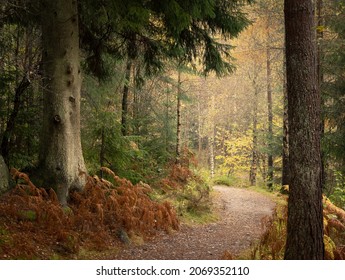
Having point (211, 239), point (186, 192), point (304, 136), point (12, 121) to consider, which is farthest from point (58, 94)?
point (186, 192)

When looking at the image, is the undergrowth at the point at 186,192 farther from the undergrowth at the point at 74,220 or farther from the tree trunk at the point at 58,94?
the tree trunk at the point at 58,94

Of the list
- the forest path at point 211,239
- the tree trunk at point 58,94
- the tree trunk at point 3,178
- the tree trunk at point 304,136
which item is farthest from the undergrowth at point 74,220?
the tree trunk at point 304,136

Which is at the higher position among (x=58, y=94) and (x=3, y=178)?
(x=58, y=94)

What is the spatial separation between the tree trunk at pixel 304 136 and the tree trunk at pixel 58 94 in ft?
16.0

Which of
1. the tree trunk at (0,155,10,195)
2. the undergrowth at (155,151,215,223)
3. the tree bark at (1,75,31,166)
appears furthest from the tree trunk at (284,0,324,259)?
the tree bark at (1,75,31,166)

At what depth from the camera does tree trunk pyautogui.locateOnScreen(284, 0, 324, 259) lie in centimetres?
452

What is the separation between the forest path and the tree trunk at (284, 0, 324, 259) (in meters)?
2.14

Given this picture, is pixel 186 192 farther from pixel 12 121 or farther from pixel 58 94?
pixel 12 121

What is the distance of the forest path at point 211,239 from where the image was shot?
20.8 feet

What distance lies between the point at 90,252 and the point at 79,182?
2061 mm

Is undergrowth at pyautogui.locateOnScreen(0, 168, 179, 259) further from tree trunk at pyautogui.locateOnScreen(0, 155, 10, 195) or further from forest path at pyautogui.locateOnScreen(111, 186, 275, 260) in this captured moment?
forest path at pyautogui.locateOnScreen(111, 186, 275, 260)

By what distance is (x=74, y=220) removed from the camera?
640 centimetres

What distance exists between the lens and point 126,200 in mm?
7617

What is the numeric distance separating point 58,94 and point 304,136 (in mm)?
5281
